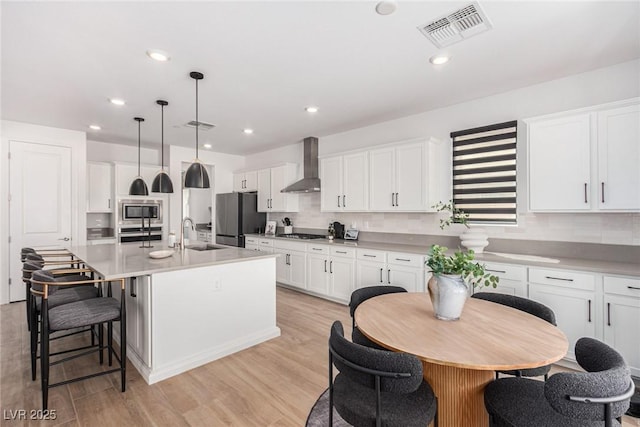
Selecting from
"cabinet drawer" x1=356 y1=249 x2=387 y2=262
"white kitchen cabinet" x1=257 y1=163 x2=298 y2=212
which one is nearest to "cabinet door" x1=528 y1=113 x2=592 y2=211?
"cabinet drawer" x1=356 y1=249 x2=387 y2=262

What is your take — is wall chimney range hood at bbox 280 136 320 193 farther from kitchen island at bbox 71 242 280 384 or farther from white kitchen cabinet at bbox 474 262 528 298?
white kitchen cabinet at bbox 474 262 528 298

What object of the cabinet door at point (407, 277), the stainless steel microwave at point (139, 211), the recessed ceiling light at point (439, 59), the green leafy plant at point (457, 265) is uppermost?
the recessed ceiling light at point (439, 59)

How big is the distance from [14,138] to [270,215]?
423 cm

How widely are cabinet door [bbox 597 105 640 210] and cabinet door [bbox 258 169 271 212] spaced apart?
4934 millimetres

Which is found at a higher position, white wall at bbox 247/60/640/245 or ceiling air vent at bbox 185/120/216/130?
ceiling air vent at bbox 185/120/216/130

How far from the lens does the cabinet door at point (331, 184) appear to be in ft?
16.1

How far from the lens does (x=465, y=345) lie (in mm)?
1438

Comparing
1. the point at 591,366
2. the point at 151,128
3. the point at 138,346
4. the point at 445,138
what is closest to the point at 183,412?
the point at 138,346

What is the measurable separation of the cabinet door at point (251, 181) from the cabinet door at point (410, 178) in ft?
11.0

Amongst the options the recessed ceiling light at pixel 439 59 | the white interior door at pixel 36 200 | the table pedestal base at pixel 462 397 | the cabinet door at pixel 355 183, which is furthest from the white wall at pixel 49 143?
the table pedestal base at pixel 462 397

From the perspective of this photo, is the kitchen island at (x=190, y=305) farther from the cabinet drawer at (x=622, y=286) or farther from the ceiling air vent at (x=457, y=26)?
the cabinet drawer at (x=622, y=286)

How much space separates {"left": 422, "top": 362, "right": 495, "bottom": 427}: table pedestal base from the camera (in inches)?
61.7

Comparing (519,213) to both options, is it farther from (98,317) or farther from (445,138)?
(98,317)

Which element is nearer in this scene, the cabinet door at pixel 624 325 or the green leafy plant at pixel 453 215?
the cabinet door at pixel 624 325
